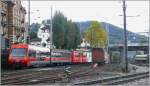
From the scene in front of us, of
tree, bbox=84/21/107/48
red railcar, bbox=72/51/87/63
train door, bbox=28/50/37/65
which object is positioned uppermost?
tree, bbox=84/21/107/48

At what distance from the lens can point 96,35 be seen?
94.8 metres

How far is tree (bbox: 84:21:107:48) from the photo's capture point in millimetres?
94469

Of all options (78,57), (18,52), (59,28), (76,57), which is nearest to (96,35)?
(59,28)

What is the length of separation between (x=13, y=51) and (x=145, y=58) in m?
51.3

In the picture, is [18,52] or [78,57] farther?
[78,57]

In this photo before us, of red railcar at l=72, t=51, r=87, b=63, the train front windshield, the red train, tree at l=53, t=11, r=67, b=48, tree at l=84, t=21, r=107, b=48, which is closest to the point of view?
the red train

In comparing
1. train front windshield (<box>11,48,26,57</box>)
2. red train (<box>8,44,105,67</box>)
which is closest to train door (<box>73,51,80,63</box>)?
red train (<box>8,44,105,67</box>)

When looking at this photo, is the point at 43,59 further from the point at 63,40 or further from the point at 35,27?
the point at 35,27

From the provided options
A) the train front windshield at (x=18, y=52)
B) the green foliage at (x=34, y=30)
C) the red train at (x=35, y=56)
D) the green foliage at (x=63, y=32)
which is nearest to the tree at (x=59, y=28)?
the green foliage at (x=63, y=32)

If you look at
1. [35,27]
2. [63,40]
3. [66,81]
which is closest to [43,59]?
[66,81]

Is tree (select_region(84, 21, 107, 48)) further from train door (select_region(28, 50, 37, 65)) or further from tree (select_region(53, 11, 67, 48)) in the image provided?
train door (select_region(28, 50, 37, 65))

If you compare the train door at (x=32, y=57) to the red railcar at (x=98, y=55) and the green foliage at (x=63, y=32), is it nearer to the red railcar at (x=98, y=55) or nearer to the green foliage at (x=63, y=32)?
the red railcar at (x=98, y=55)

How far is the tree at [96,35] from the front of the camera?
310ft

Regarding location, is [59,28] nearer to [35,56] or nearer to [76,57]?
[76,57]
